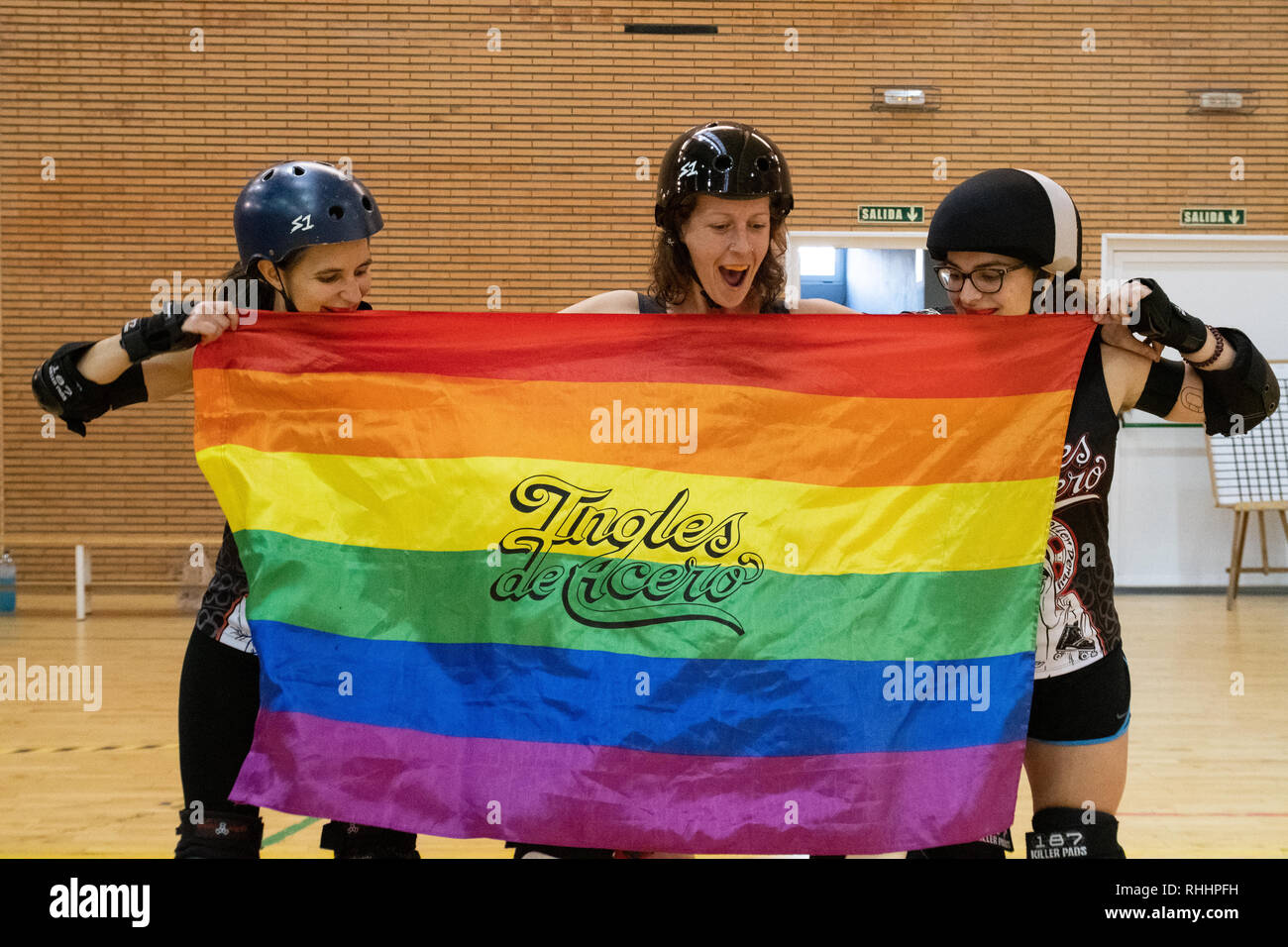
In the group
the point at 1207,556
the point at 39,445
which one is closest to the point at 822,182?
the point at 1207,556

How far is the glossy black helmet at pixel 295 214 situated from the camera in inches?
89.5

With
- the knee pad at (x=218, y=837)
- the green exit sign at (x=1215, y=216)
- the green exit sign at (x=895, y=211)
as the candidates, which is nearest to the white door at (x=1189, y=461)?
the green exit sign at (x=1215, y=216)

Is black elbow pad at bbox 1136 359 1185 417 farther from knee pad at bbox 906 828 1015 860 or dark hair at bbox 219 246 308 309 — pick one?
dark hair at bbox 219 246 308 309

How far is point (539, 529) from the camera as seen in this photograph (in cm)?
212

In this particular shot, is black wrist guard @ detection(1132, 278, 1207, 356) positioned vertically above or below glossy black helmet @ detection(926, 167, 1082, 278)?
below

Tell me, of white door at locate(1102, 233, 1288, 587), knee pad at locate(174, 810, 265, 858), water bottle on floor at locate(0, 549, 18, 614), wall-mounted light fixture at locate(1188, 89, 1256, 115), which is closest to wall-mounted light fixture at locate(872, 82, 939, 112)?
white door at locate(1102, 233, 1288, 587)

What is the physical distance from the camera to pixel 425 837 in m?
3.75

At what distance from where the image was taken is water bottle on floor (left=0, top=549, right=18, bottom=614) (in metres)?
8.72

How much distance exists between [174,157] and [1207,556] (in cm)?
999

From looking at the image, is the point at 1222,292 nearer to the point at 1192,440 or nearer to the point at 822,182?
the point at 1192,440

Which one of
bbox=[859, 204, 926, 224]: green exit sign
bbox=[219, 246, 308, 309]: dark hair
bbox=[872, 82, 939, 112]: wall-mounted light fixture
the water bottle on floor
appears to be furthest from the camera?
bbox=[859, 204, 926, 224]: green exit sign

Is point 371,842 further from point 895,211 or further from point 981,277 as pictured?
point 895,211

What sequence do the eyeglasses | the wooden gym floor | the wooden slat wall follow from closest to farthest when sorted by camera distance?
the eyeglasses, the wooden gym floor, the wooden slat wall

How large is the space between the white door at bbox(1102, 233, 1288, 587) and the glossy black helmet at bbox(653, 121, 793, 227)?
26.9ft
